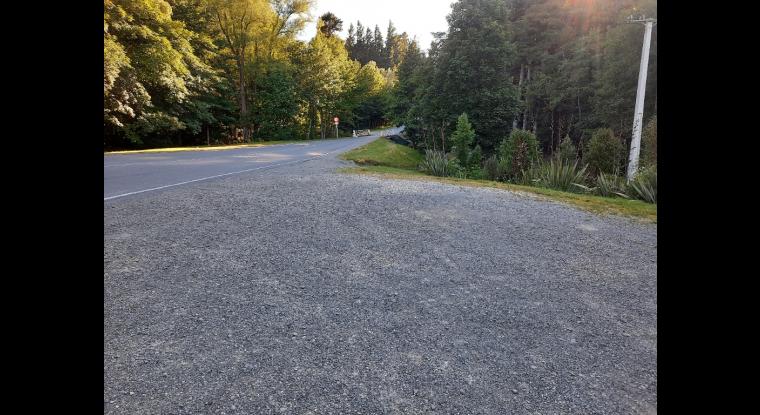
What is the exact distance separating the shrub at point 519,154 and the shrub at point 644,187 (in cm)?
380

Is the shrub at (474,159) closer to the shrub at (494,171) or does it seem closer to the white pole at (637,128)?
the shrub at (494,171)

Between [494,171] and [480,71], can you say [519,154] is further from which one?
[480,71]

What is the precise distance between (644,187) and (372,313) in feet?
26.1

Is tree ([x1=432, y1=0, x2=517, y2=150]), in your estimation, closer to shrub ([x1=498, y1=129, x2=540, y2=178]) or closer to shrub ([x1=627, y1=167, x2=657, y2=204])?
shrub ([x1=498, y1=129, x2=540, y2=178])

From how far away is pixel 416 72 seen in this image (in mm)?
30031

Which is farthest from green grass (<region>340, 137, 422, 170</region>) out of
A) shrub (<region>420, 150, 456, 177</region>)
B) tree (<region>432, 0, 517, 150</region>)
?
tree (<region>432, 0, 517, 150</region>)

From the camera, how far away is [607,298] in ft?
11.6

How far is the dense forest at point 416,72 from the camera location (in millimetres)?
19797

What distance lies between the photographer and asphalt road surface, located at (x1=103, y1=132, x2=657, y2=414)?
7.20 feet

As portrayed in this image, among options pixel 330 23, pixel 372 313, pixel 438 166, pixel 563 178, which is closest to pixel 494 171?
pixel 438 166
